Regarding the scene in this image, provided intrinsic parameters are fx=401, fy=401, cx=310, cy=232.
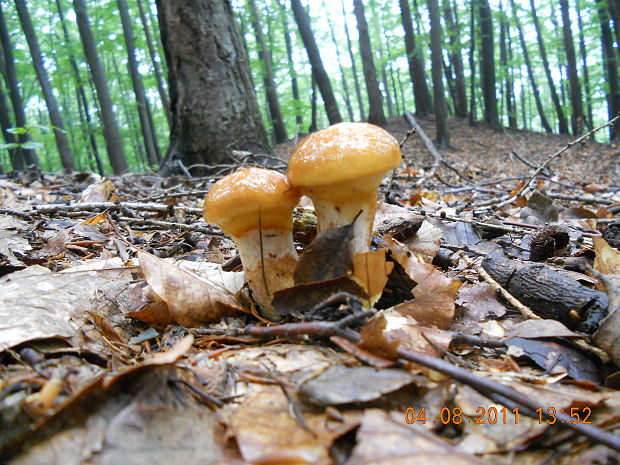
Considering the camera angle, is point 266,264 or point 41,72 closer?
point 266,264

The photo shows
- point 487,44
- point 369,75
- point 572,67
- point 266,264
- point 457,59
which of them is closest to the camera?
point 266,264

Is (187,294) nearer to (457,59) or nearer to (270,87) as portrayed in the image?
(270,87)

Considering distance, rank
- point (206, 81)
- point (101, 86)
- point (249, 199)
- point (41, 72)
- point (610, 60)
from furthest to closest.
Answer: point (610, 60) < point (41, 72) < point (101, 86) < point (206, 81) < point (249, 199)

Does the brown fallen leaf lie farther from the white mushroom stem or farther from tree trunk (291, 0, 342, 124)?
tree trunk (291, 0, 342, 124)

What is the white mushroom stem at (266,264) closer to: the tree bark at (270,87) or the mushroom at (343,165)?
the mushroom at (343,165)

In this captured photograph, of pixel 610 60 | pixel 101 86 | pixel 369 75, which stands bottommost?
pixel 610 60

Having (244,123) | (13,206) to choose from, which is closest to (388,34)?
(244,123)

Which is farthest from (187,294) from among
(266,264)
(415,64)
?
(415,64)
